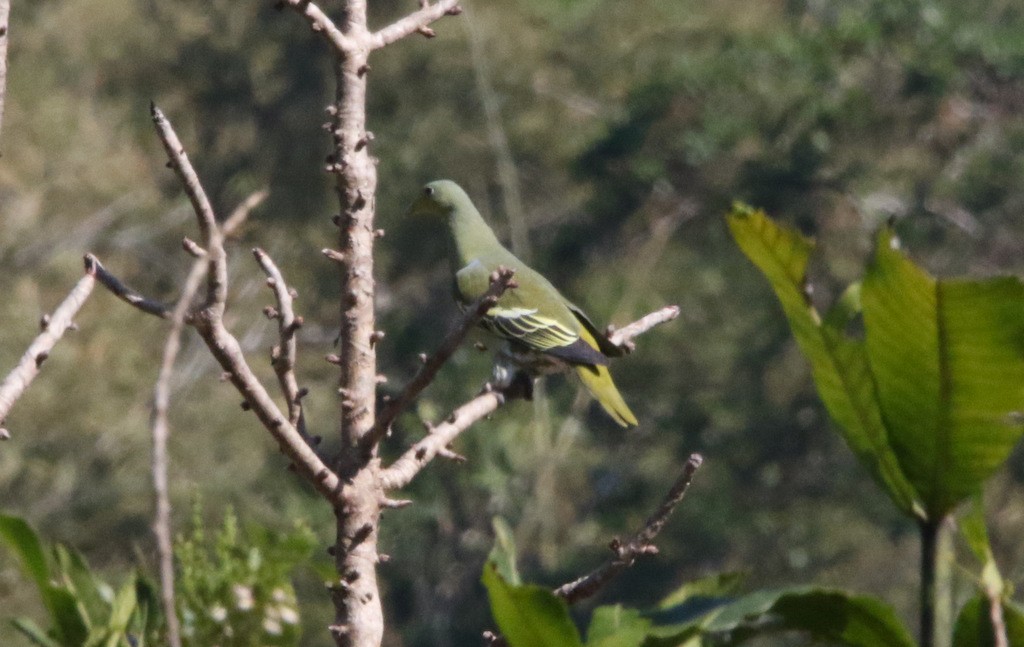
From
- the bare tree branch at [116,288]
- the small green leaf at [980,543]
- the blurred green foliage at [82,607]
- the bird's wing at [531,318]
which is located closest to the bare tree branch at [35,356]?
the bare tree branch at [116,288]

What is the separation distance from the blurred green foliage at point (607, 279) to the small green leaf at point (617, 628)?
9.22m

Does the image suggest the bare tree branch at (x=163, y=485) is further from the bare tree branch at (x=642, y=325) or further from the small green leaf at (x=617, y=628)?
the bare tree branch at (x=642, y=325)

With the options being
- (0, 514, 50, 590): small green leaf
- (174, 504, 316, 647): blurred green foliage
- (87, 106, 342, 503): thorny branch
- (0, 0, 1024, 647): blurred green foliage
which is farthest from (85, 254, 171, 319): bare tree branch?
(0, 0, 1024, 647): blurred green foliage

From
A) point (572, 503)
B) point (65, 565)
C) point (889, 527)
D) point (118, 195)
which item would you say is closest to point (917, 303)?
point (65, 565)

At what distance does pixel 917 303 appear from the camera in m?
2.60

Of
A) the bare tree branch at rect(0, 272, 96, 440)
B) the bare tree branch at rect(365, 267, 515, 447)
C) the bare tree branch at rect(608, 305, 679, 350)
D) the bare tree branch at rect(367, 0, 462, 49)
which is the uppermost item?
the bare tree branch at rect(367, 0, 462, 49)

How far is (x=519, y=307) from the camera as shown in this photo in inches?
216

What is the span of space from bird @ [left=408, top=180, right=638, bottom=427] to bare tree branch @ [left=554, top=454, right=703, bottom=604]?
2.53 metres

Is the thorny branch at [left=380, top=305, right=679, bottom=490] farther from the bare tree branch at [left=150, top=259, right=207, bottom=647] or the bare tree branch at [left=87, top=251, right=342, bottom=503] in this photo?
the bare tree branch at [left=150, top=259, right=207, bottom=647]

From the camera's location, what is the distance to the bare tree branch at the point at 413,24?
2635 mm

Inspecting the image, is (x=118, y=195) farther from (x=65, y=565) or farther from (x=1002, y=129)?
(x=65, y=565)

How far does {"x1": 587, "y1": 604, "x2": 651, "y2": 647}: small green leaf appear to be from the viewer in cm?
251

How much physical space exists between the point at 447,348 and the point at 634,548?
0.57 meters

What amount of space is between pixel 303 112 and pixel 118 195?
10.7 ft
